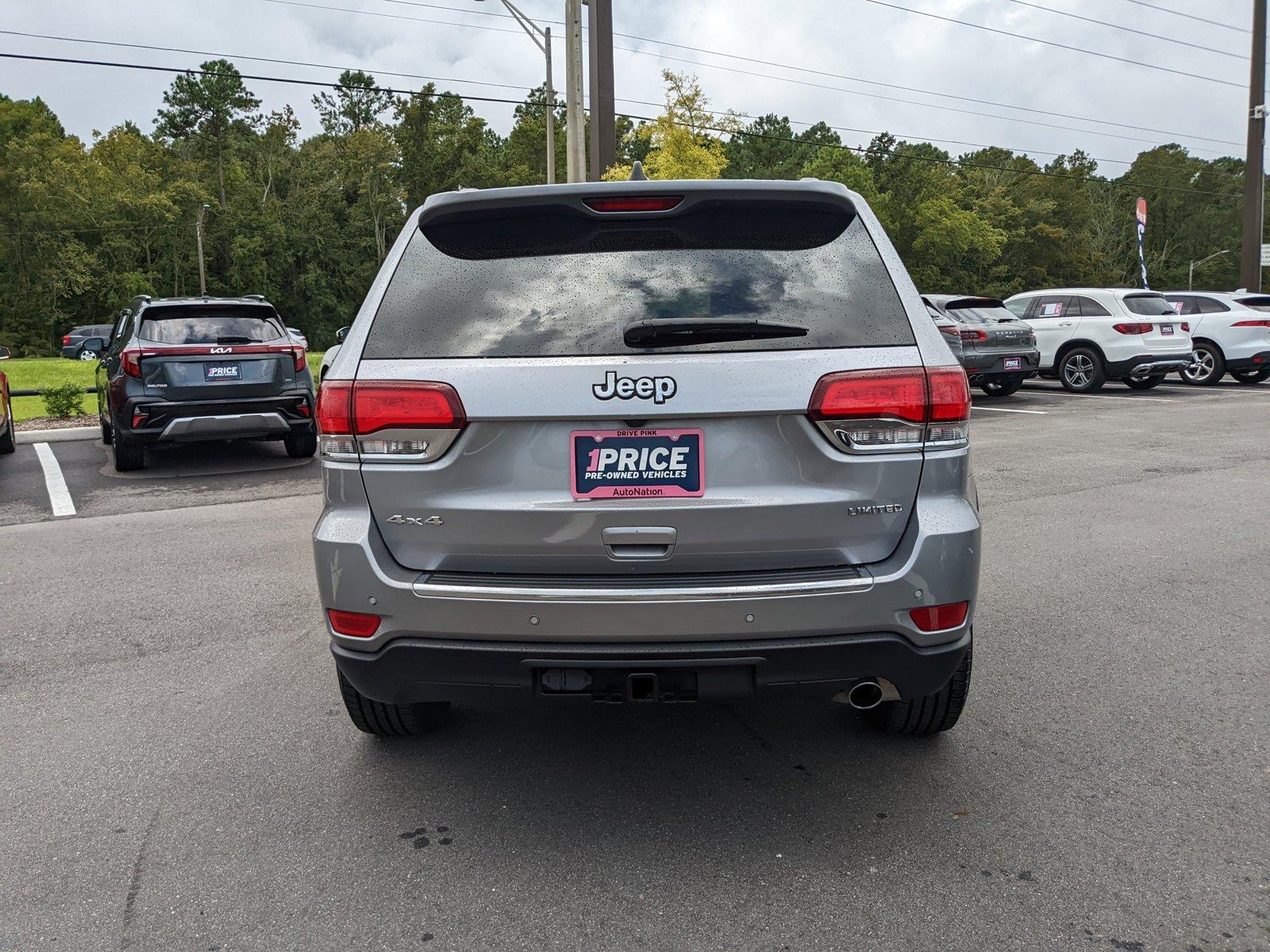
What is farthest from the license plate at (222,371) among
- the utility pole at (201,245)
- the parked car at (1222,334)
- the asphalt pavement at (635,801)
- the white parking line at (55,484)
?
the utility pole at (201,245)

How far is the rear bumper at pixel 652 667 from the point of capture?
274 centimetres

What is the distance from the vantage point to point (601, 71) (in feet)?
66.0

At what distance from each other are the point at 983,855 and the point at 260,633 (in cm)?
349

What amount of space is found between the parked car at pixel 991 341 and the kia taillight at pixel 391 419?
1463 centimetres

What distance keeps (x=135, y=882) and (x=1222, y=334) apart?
20.9 meters

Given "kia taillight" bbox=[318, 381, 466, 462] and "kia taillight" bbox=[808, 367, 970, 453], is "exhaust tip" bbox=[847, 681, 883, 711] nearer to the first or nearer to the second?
"kia taillight" bbox=[808, 367, 970, 453]

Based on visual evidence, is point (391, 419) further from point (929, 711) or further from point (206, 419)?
point (206, 419)

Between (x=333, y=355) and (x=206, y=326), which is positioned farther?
(x=206, y=326)

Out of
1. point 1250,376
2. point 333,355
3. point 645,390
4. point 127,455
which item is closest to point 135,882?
point 333,355

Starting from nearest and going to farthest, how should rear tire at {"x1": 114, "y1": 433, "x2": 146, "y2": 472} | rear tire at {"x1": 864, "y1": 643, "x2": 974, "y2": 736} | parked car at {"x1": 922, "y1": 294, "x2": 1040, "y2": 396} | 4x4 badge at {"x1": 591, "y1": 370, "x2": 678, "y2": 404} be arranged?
4x4 badge at {"x1": 591, "y1": 370, "x2": 678, "y2": 404}, rear tire at {"x1": 864, "y1": 643, "x2": 974, "y2": 736}, rear tire at {"x1": 114, "y1": 433, "x2": 146, "y2": 472}, parked car at {"x1": 922, "y1": 294, "x2": 1040, "y2": 396}

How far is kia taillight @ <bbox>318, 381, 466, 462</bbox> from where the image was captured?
2797 millimetres

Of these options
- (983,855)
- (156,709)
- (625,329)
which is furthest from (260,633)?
(983,855)

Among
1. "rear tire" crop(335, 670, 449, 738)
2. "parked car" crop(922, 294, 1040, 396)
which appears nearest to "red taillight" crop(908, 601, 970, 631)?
"rear tire" crop(335, 670, 449, 738)

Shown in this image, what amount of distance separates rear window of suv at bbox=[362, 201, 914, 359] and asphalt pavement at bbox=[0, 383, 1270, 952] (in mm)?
1093
